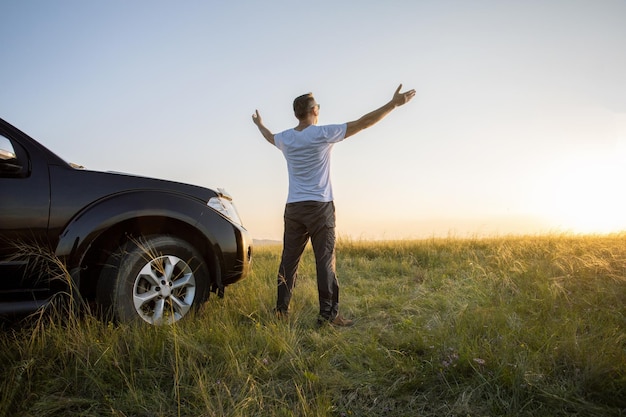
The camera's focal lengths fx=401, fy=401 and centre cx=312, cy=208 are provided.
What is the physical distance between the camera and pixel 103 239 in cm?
308

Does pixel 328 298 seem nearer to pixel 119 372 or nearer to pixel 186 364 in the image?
pixel 186 364

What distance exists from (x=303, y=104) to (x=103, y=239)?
6.44ft

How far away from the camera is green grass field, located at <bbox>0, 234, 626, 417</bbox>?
2104mm

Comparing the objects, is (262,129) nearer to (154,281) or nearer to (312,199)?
(312,199)

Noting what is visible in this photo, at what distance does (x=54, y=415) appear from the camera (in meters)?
2.06

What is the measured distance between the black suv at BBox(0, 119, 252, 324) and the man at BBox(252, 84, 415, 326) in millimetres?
591

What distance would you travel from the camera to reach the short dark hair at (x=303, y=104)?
3.52m

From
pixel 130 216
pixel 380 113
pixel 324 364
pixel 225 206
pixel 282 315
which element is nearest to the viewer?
pixel 324 364

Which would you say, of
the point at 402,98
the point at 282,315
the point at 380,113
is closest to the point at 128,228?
the point at 282,315

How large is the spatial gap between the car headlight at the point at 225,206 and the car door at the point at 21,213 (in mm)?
1216

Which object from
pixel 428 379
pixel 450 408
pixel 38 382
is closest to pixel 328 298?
pixel 428 379

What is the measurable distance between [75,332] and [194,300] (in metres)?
0.86

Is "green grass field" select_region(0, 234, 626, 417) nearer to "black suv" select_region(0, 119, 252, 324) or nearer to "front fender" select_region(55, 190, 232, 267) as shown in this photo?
"black suv" select_region(0, 119, 252, 324)

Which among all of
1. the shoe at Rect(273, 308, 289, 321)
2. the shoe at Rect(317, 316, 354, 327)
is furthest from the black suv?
the shoe at Rect(317, 316, 354, 327)
